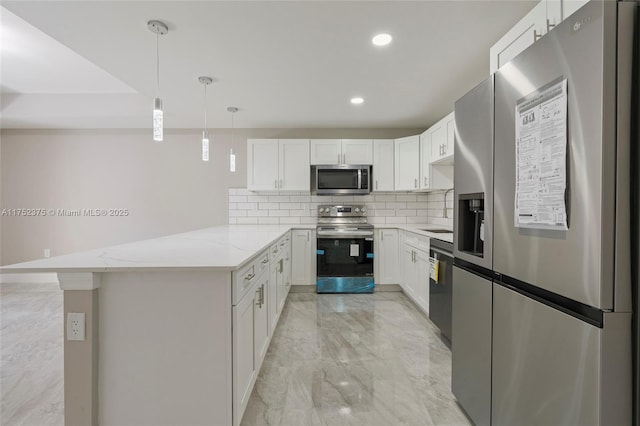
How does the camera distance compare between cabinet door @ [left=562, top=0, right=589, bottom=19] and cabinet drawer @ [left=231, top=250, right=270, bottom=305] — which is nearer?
cabinet door @ [left=562, top=0, right=589, bottom=19]

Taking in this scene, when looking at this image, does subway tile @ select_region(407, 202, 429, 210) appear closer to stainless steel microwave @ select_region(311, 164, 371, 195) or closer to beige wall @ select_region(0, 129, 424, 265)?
stainless steel microwave @ select_region(311, 164, 371, 195)

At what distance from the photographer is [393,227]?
163 inches

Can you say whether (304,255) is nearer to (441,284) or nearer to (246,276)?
(441,284)

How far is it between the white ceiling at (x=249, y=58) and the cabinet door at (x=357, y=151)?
1.17 feet

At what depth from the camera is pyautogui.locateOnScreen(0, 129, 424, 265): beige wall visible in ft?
14.9

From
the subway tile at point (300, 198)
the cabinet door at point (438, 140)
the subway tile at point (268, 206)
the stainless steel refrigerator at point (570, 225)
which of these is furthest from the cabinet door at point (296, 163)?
the stainless steel refrigerator at point (570, 225)

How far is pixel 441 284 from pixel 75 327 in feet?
8.25

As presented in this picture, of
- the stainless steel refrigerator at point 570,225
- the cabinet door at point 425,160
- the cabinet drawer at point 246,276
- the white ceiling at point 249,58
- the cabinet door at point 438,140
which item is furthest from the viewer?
the cabinet door at point 425,160

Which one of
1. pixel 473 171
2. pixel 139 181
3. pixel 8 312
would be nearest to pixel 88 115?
pixel 139 181

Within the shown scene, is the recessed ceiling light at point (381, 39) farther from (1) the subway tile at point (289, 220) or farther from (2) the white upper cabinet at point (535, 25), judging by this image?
(1) the subway tile at point (289, 220)

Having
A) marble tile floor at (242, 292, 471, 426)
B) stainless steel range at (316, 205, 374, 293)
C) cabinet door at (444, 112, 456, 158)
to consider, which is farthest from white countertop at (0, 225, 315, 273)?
cabinet door at (444, 112, 456, 158)

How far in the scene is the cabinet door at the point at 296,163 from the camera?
4289mm

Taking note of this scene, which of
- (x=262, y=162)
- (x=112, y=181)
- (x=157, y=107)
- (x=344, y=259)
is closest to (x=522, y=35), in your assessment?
(x=157, y=107)

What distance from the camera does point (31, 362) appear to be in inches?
89.8
